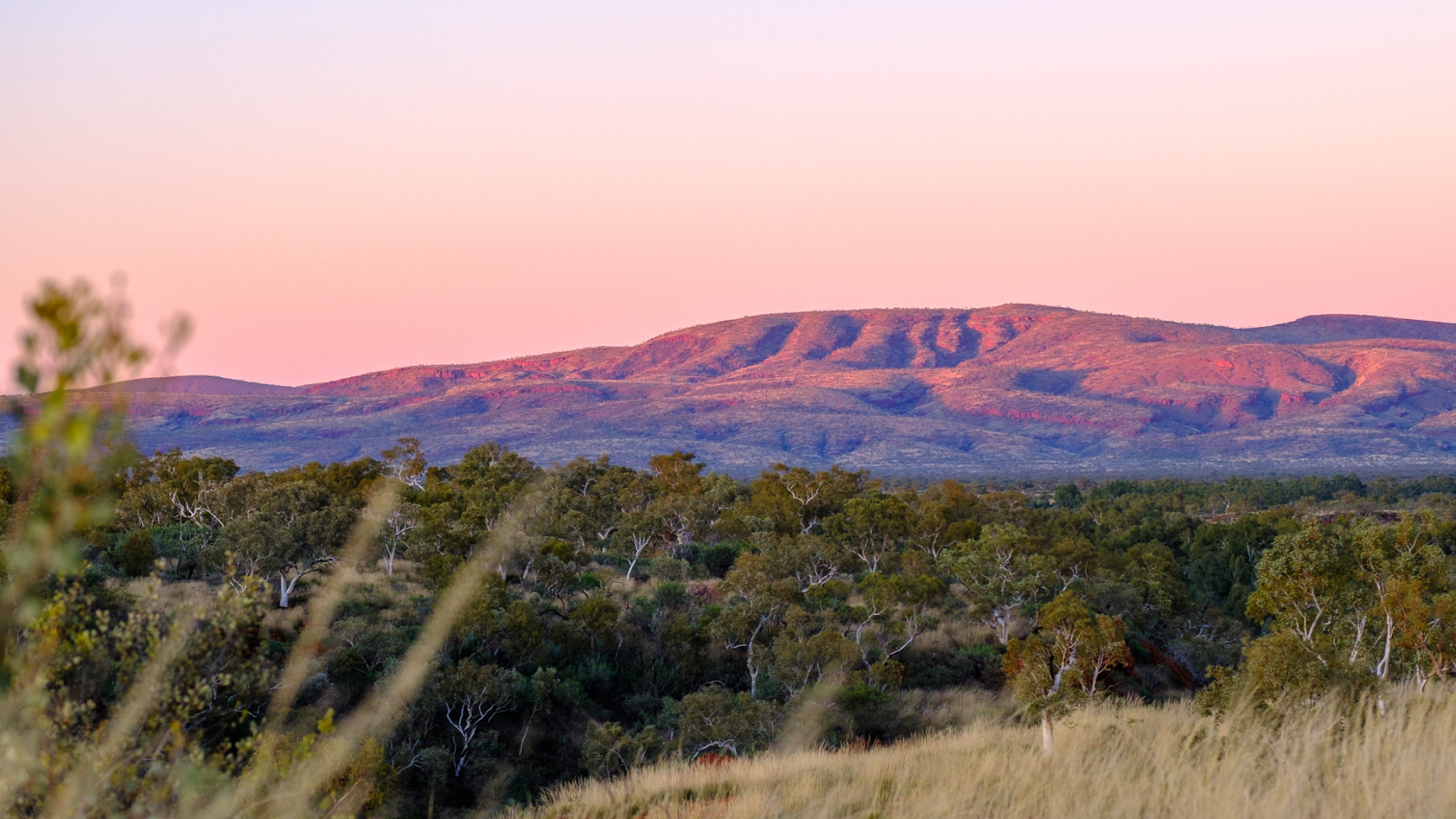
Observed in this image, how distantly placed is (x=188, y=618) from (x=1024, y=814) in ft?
16.2

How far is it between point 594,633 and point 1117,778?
21.2 m

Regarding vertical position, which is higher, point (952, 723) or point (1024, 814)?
point (1024, 814)

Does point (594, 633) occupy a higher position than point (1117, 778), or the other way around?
point (1117, 778)

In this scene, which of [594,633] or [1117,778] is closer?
[1117,778]

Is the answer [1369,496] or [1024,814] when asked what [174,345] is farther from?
[1369,496]

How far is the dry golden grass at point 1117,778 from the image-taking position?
5637 mm

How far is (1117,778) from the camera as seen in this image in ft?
21.0

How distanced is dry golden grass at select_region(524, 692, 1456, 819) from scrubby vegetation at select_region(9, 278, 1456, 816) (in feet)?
0.35

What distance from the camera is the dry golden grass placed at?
18.5ft

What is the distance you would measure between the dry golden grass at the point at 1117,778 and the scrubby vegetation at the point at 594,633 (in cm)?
11

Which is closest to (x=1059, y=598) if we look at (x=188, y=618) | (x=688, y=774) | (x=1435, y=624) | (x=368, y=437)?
(x=1435, y=624)

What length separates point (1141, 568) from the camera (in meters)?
39.0

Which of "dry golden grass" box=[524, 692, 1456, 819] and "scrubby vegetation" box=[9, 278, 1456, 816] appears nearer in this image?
"scrubby vegetation" box=[9, 278, 1456, 816]

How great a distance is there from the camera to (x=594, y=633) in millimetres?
26469
